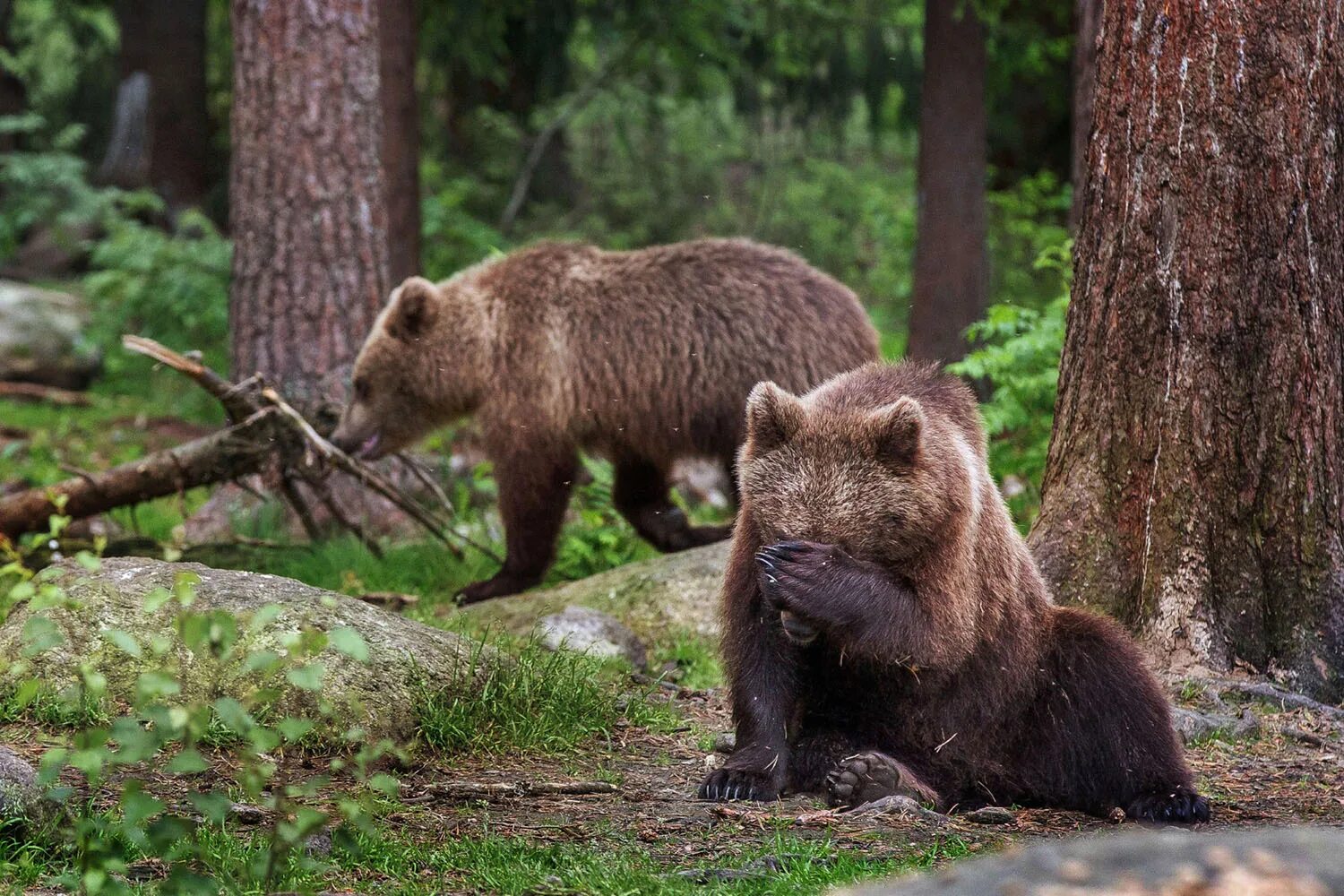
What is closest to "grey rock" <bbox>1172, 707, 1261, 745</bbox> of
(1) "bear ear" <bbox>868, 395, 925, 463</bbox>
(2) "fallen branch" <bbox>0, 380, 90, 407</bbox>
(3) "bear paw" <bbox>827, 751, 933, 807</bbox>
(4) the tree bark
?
(3) "bear paw" <bbox>827, 751, 933, 807</bbox>

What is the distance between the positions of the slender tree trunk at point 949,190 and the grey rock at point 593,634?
6687 millimetres

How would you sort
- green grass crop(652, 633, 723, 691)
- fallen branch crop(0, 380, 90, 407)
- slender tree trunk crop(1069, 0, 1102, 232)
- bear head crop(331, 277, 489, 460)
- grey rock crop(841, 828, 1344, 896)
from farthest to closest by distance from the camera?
fallen branch crop(0, 380, 90, 407), slender tree trunk crop(1069, 0, 1102, 232), bear head crop(331, 277, 489, 460), green grass crop(652, 633, 723, 691), grey rock crop(841, 828, 1344, 896)

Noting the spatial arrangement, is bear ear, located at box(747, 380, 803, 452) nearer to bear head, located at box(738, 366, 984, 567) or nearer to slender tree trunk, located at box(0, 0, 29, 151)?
bear head, located at box(738, 366, 984, 567)

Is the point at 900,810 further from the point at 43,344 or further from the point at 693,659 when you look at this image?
the point at 43,344

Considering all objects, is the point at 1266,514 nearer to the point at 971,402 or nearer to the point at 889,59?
the point at 971,402

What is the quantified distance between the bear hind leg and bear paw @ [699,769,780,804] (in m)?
4.39

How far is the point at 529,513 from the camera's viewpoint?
326 inches

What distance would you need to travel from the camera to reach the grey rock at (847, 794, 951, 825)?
4.30 metres

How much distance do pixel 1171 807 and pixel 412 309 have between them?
575 centimetres

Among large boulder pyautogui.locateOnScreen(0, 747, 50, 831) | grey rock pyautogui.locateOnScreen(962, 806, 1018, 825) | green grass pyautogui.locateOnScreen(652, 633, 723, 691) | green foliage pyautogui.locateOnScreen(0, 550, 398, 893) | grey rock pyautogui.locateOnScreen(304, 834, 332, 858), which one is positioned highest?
green foliage pyautogui.locateOnScreen(0, 550, 398, 893)

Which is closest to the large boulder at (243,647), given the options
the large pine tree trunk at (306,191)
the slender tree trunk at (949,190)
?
the large pine tree trunk at (306,191)

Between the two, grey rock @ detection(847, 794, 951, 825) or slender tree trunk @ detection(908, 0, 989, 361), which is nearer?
grey rock @ detection(847, 794, 951, 825)

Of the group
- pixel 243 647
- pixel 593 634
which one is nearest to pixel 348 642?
pixel 243 647

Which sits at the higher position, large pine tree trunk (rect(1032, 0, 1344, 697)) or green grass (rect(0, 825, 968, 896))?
large pine tree trunk (rect(1032, 0, 1344, 697))
